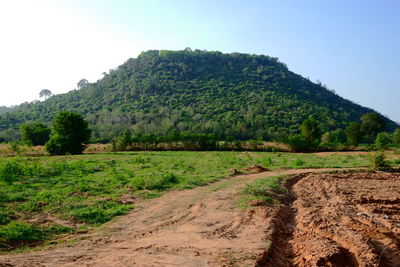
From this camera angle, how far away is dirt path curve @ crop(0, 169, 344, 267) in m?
5.36

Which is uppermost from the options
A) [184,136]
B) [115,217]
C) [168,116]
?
[168,116]

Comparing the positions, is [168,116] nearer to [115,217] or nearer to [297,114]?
[297,114]

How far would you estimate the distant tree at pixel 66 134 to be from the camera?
31.1 m

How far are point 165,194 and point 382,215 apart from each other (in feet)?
24.9

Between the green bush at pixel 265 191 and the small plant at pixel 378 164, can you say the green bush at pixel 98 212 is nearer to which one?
the green bush at pixel 265 191

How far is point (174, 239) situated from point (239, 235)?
1.56 metres

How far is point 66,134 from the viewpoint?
31.7 m

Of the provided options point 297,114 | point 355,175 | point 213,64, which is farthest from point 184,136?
point 213,64

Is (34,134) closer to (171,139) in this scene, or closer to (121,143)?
(121,143)

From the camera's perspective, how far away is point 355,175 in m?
16.9

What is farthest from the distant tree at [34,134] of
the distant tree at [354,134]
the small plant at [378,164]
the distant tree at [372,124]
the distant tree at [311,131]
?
the distant tree at [372,124]

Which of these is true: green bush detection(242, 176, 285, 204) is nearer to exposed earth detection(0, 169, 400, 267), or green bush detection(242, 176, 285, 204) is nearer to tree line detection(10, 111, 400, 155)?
exposed earth detection(0, 169, 400, 267)

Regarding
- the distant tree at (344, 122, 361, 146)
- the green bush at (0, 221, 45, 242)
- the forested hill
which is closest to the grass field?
the green bush at (0, 221, 45, 242)

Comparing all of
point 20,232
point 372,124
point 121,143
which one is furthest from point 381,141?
point 20,232
